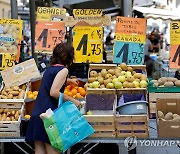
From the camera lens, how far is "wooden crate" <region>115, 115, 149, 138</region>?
4.92 meters

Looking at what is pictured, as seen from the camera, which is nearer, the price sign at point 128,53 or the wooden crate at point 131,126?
the wooden crate at point 131,126

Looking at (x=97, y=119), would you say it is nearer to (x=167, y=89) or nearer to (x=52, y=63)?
(x=52, y=63)

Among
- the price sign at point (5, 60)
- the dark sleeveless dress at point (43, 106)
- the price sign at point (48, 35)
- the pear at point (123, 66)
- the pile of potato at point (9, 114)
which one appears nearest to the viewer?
the dark sleeveless dress at point (43, 106)

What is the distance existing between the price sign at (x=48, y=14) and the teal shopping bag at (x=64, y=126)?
7.95ft

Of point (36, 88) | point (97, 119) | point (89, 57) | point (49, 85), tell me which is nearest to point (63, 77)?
point (49, 85)

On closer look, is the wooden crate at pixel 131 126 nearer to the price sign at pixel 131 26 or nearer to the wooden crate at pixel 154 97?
the wooden crate at pixel 154 97

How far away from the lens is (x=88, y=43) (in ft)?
21.6

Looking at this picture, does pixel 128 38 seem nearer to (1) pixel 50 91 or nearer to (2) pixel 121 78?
(2) pixel 121 78

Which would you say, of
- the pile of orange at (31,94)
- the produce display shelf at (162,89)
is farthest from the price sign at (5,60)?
the produce display shelf at (162,89)

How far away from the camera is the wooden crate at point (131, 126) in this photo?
4922 millimetres

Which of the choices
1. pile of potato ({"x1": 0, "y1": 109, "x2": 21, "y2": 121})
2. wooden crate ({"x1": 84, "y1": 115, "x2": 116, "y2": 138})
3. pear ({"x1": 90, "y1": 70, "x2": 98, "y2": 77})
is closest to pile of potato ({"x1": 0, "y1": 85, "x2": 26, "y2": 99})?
pile of potato ({"x1": 0, "y1": 109, "x2": 21, "y2": 121})

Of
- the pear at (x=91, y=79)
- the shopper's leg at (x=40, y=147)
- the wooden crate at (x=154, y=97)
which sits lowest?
the shopper's leg at (x=40, y=147)

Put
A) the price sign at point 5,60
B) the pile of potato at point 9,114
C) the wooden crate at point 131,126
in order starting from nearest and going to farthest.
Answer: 1. the wooden crate at point 131,126
2. the pile of potato at point 9,114
3. the price sign at point 5,60

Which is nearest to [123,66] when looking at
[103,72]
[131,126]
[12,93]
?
[103,72]
